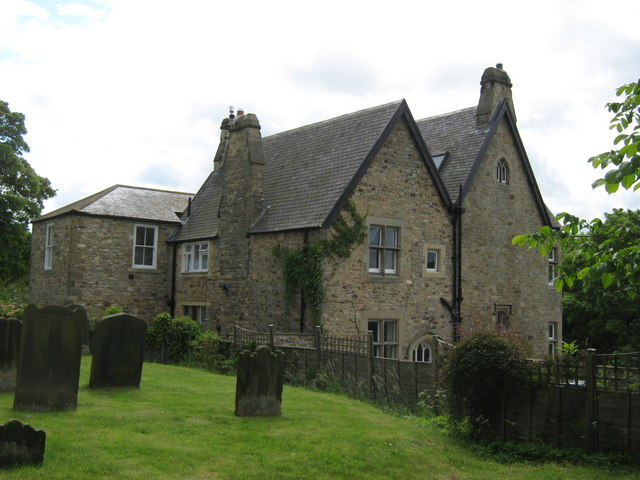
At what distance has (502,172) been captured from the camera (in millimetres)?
26609

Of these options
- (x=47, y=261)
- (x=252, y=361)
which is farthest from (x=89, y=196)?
(x=252, y=361)

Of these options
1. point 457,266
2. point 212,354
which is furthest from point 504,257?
point 212,354

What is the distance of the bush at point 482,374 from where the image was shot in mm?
11812

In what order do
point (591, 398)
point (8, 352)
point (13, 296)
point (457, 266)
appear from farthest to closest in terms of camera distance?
point (13, 296) < point (457, 266) < point (8, 352) < point (591, 398)

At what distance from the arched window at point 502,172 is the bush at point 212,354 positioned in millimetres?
12326

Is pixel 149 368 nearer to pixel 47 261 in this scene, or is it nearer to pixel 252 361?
pixel 252 361

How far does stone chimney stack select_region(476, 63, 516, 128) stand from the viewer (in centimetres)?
2641

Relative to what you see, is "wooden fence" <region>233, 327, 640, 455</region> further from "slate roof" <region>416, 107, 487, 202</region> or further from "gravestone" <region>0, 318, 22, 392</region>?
"slate roof" <region>416, 107, 487, 202</region>

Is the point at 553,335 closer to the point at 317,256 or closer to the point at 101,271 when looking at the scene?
the point at 317,256

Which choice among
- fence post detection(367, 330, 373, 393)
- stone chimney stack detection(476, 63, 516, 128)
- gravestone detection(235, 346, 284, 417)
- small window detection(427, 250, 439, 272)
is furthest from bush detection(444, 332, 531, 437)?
stone chimney stack detection(476, 63, 516, 128)

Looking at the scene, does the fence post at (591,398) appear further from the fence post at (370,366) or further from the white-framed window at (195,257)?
the white-framed window at (195,257)

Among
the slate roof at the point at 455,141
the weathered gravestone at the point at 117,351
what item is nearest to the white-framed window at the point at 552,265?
the slate roof at the point at 455,141

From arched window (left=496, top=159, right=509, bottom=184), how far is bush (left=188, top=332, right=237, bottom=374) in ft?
40.4

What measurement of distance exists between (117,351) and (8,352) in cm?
204
